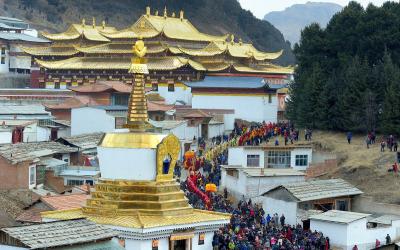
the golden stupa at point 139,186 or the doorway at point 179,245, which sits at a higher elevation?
the golden stupa at point 139,186

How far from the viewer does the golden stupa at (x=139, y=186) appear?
26.9 m

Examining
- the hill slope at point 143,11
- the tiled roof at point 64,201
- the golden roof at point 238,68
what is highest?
the hill slope at point 143,11

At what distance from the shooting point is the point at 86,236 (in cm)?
2398

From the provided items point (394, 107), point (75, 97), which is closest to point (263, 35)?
point (75, 97)

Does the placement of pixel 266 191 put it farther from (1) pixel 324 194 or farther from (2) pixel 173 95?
(2) pixel 173 95

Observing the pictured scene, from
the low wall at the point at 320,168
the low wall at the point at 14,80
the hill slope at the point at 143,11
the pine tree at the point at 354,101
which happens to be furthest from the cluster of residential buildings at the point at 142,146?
the hill slope at the point at 143,11

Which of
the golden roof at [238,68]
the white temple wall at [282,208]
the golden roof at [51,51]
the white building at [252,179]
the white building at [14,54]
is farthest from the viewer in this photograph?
the white building at [14,54]

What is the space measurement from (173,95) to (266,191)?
101 feet

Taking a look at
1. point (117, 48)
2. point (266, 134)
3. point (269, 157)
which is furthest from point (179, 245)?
point (117, 48)

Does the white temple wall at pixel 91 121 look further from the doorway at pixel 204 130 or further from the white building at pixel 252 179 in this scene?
the white building at pixel 252 179

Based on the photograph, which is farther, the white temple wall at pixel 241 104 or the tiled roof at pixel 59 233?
the white temple wall at pixel 241 104

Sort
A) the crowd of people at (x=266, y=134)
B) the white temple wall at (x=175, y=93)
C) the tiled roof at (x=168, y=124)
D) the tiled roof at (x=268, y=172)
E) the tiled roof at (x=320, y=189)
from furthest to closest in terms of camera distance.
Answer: the white temple wall at (x=175, y=93) → the tiled roof at (x=168, y=124) → the crowd of people at (x=266, y=134) → the tiled roof at (x=268, y=172) → the tiled roof at (x=320, y=189)

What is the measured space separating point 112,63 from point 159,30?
4.26 m

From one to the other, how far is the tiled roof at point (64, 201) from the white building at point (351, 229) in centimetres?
854
